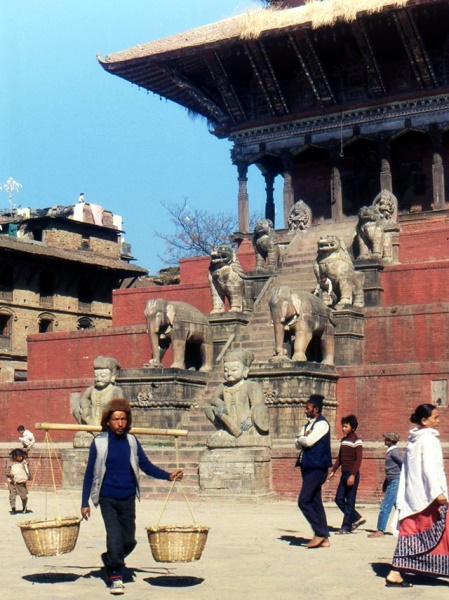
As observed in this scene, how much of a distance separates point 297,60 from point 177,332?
11357 millimetres

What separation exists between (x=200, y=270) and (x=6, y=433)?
6899 mm

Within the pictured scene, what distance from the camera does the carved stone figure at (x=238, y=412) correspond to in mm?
18484

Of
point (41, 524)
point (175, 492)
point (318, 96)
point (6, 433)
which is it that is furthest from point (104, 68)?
point (41, 524)

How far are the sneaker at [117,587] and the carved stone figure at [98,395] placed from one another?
11.5 metres

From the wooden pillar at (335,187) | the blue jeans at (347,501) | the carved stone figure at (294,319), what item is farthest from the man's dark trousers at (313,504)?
the wooden pillar at (335,187)

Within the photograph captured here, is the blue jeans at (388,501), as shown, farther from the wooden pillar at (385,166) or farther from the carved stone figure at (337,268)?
the wooden pillar at (385,166)

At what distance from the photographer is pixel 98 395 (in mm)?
20672

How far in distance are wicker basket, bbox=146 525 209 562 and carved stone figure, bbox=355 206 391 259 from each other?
1568cm

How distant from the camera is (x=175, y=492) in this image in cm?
1861

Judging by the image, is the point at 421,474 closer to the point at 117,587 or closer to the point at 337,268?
the point at 117,587

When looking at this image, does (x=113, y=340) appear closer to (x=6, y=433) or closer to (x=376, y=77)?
(x=6, y=433)

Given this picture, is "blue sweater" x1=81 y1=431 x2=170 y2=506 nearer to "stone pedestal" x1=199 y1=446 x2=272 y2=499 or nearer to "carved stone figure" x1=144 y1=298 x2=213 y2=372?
"stone pedestal" x1=199 y1=446 x2=272 y2=499

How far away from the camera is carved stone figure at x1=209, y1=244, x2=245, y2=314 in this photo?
23297 mm

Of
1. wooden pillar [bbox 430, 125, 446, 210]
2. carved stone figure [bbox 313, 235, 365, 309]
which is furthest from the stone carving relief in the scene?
wooden pillar [bbox 430, 125, 446, 210]
